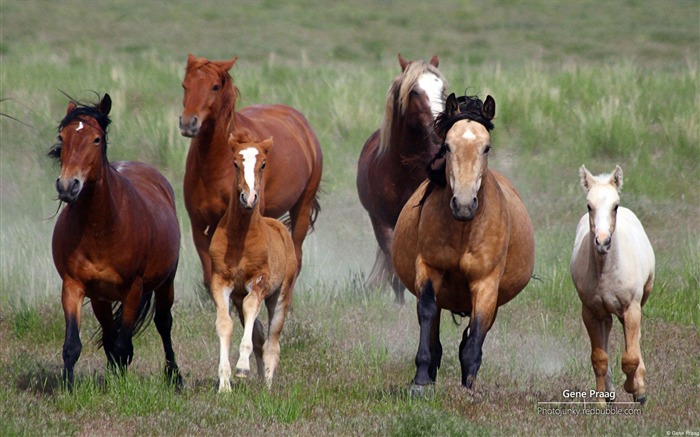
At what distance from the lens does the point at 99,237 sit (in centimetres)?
741

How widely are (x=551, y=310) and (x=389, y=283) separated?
1.95 metres

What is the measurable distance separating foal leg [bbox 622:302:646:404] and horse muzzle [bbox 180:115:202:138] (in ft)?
11.5

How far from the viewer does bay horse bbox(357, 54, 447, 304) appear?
9852 millimetres

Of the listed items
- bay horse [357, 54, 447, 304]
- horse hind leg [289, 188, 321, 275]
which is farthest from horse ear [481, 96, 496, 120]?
horse hind leg [289, 188, 321, 275]

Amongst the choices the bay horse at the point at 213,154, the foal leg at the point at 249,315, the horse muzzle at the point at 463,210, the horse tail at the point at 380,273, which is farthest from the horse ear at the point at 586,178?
the horse tail at the point at 380,273

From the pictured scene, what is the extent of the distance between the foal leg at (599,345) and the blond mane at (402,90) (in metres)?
3.08

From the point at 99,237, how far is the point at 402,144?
362cm

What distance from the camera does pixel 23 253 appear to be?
11734mm

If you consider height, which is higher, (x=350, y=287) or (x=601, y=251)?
(x=601, y=251)

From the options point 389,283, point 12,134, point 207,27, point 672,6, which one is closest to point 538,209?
point 389,283

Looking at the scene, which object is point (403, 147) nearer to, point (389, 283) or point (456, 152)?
point (389, 283)

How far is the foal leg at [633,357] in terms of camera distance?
712 centimetres

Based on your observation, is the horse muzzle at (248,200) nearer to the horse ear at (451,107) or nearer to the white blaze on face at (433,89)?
the horse ear at (451,107)

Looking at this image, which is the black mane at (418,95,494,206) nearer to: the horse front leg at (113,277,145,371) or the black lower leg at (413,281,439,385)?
the black lower leg at (413,281,439,385)
